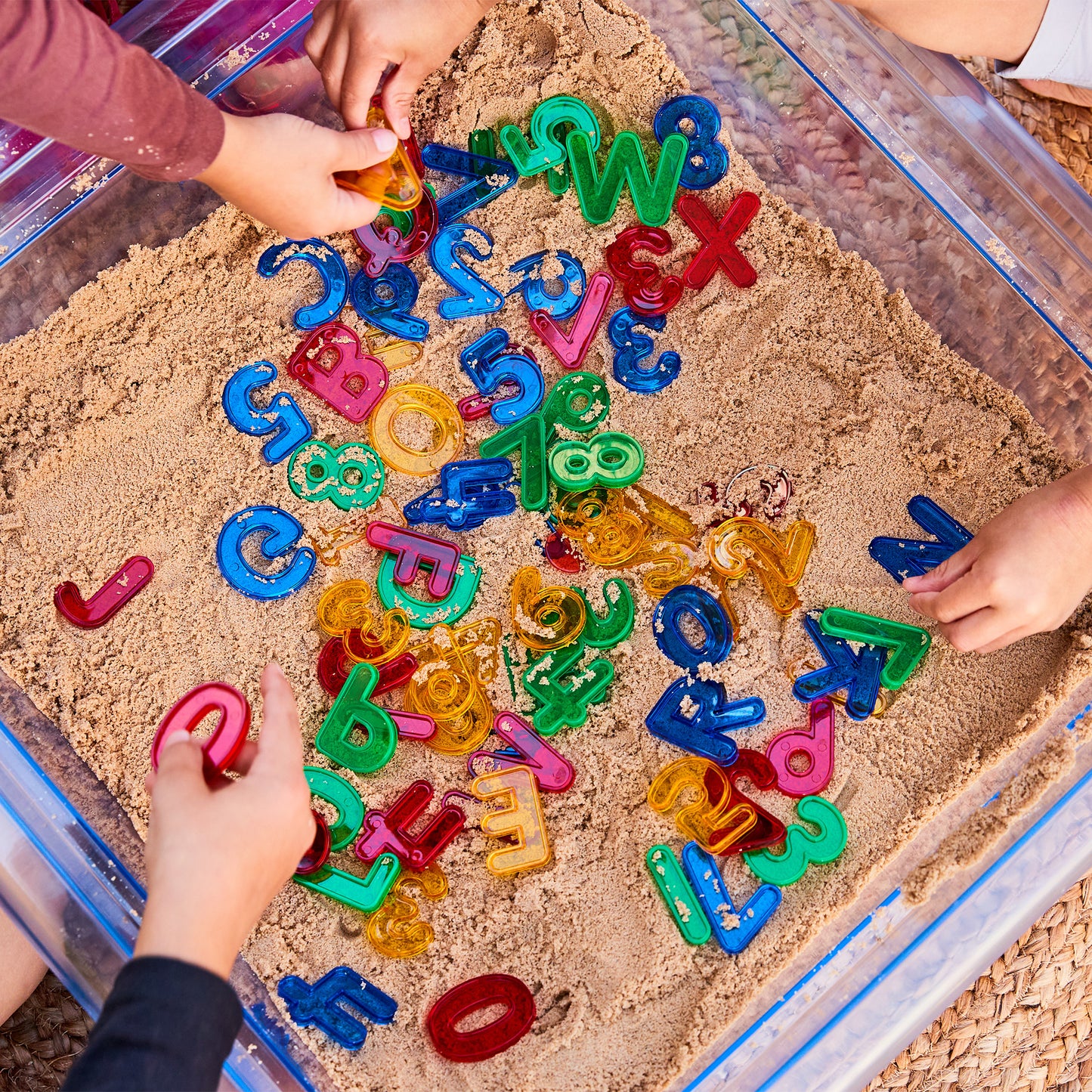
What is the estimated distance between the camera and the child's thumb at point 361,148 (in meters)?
0.96

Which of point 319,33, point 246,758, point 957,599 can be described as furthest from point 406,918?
point 319,33

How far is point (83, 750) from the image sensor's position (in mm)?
1026

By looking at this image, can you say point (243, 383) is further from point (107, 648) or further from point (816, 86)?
point (816, 86)

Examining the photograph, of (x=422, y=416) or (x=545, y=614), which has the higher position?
(x=422, y=416)

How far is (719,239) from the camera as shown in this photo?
116cm

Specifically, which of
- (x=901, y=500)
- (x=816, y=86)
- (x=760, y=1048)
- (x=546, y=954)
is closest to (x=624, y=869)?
(x=546, y=954)

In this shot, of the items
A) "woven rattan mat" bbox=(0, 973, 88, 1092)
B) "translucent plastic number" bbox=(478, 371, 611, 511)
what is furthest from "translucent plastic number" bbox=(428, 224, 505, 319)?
"woven rattan mat" bbox=(0, 973, 88, 1092)

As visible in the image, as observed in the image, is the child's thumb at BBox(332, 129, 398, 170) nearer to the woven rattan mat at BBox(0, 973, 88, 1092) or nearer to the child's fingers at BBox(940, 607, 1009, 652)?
the child's fingers at BBox(940, 607, 1009, 652)

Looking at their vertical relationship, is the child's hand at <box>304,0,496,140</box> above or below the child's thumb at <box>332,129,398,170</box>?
above

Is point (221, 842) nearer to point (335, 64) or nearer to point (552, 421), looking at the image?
point (552, 421)

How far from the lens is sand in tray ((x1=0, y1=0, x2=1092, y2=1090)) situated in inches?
38.7

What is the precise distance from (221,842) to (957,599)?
706 mm

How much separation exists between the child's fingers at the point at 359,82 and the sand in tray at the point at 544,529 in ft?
0.59

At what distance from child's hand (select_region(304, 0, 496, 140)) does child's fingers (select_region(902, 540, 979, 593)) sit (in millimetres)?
738
